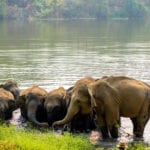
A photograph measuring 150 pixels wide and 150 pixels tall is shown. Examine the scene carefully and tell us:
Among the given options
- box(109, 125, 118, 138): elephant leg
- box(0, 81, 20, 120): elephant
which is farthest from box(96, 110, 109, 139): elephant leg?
box(0, 81, 20, 120): elephant

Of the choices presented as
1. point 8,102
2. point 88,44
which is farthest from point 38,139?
point 88,44

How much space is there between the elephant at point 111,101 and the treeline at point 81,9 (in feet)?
387

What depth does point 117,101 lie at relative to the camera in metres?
14.8

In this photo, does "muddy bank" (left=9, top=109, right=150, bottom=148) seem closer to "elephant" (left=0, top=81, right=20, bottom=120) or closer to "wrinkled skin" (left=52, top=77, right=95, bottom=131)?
"elephant" (left=0, top=81, right=20, bottom=120)

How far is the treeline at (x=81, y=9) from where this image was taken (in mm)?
133000

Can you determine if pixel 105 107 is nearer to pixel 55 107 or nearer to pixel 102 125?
pixel 102 125

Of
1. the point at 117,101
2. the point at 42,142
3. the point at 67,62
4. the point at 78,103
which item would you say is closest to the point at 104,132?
the point at 117,101

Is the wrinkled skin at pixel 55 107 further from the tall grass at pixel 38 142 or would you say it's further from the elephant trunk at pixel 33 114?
the tall grass at pixel 38 142

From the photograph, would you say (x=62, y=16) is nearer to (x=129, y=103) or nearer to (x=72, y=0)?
(x=72, y=0)

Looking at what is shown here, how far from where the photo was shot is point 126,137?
1562cm

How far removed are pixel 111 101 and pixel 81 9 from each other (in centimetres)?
13085

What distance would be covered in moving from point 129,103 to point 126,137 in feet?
4.26

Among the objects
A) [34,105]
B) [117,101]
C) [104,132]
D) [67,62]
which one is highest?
[117,101]

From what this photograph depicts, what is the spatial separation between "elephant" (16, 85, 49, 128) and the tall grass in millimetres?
2263
